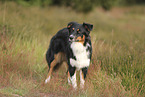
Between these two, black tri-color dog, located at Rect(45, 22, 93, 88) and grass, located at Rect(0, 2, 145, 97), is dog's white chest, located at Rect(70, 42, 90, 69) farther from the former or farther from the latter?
grass, located at Rect(0, 2, 145, 97)

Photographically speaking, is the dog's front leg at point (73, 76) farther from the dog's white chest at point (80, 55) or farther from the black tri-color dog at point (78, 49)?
the dog's white chest at point (80, 55)

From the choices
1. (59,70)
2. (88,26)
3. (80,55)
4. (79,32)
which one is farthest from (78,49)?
(59,70)

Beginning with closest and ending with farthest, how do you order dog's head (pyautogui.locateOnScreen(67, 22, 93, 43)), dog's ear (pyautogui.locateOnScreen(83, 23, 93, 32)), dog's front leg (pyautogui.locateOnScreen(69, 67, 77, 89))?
dog's head (pyautogui.locateOnScreen(67, 22, 93, 43)), dog's ear (pyautogui.locateOnScreen(83, 23, 93, 32)), dog's front leg (pyautogui.locateOnScreen(69, 67, 77, 89))

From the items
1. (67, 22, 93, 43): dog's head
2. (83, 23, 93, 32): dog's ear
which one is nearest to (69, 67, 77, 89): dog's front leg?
(67, 22, 93, 43): dog's head

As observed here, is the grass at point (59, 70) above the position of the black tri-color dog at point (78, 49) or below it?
below

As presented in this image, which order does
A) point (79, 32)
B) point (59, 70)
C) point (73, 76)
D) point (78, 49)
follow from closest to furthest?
point (79, 32) < point (78, 49) < point (73, 76) < point (59, 70)

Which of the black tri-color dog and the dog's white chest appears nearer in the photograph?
the black tri-color dog

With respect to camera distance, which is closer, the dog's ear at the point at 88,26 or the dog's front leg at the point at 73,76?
the dog's ear at the point at 88,26

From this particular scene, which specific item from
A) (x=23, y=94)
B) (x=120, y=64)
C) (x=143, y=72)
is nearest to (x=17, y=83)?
(x=23, y=94)

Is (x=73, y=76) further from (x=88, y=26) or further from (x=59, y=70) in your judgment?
(x=59, y=70)

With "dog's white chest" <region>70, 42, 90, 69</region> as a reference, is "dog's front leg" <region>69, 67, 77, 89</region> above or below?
below

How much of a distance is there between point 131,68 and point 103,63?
0.69 meters

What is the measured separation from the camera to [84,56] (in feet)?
15.5

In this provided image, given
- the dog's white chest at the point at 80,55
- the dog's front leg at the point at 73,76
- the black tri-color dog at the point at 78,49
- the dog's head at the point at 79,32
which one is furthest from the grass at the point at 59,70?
the dog's head at the point at 79,32
